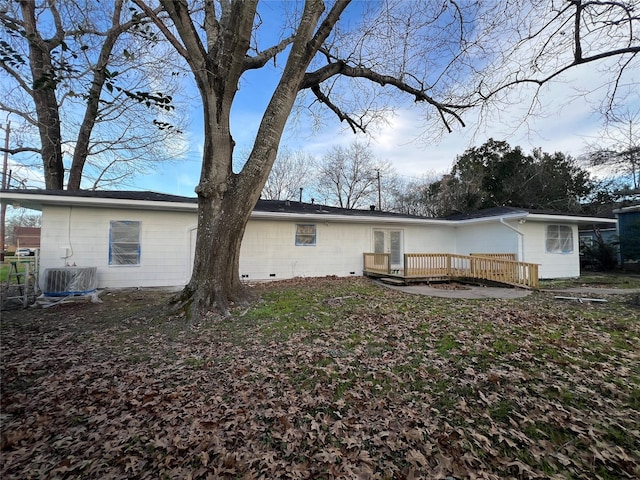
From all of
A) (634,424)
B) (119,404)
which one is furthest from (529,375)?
(119,404)

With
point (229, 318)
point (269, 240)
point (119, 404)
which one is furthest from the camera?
A: point (269, 240)

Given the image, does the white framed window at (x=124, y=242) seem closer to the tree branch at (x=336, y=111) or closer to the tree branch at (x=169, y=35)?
the tree branch at (x=169, y=35)

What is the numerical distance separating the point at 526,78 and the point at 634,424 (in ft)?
21.6

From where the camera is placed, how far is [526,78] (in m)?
6.27

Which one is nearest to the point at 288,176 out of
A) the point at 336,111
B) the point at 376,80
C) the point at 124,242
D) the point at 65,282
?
the point at 336,111

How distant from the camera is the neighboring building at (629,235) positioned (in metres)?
13.8

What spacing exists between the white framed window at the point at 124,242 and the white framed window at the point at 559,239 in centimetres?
1584

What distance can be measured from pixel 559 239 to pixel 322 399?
47.3 ft

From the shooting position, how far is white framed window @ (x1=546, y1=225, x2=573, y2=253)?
41.2 ft

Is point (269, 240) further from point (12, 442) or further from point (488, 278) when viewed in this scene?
point (12, 442)

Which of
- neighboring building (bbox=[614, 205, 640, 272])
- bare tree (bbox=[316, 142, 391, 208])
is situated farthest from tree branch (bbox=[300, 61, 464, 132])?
bare tree (bbox=[316, 142, 391, 208])

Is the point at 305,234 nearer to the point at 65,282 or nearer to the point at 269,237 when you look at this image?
the point at 269,237

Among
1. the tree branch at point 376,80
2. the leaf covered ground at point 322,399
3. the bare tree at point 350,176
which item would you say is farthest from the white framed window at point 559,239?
the bare tree at point 350,176

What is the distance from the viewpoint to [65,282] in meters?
7.03
